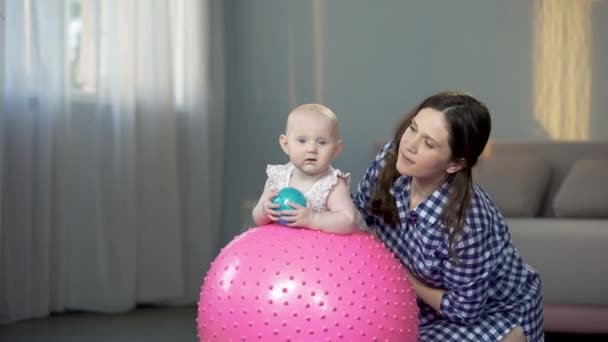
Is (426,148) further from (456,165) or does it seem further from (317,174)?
(317,174)

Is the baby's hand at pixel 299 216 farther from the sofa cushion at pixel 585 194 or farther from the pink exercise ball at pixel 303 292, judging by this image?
the sofa cushion at pixel 585 194

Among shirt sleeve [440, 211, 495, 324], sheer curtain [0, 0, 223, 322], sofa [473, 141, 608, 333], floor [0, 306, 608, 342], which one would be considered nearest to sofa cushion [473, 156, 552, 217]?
sofa [473, 141, 608, 333]

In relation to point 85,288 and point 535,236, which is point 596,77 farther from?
point 85,288

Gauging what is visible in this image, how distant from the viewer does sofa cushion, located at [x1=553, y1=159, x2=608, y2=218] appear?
3.65 meters

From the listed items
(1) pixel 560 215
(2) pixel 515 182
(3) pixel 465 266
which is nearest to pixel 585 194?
(1) pixel 560 215

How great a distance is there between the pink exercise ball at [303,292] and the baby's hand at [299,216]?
15 mm

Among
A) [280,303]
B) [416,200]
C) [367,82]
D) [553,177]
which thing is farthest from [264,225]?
[367,82]

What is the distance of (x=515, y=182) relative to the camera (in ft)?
12.6

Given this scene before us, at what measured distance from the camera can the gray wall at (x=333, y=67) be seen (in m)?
4.50

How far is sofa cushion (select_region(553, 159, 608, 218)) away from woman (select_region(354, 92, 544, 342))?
161cm

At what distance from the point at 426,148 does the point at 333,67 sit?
8.98ft

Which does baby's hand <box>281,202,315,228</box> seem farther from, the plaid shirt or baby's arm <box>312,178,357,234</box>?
the plaid shirt

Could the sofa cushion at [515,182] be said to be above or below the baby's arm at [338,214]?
below

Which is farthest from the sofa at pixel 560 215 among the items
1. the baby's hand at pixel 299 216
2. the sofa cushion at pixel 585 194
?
the baby's hand at pixel 299 216
